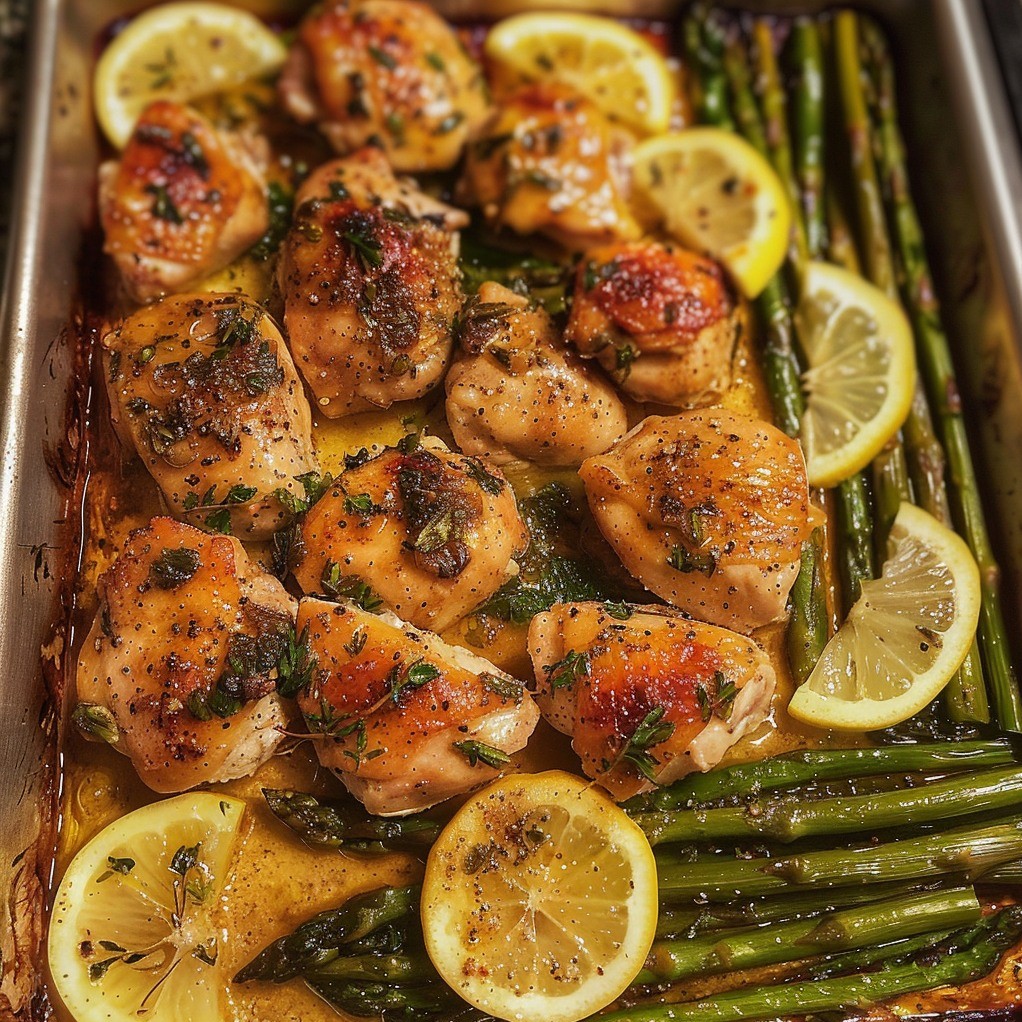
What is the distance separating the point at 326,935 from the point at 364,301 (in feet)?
8.41

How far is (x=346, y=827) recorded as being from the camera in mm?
3748

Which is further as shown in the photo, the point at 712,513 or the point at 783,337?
the point at 783,337

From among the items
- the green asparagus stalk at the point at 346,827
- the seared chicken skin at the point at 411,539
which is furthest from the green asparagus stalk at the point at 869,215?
the green asparagus stalk at the point at 346,827

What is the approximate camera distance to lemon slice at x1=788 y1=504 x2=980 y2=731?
3873 millimetres

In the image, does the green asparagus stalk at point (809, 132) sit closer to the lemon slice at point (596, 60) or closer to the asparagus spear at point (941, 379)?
the asparagus spear at point (941, 379)

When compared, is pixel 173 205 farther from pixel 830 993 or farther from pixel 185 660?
pixel 830 993

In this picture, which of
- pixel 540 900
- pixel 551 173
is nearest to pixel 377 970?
pixel 540 900

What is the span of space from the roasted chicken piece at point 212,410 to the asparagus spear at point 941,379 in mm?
2960

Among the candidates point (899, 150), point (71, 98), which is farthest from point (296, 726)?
point (899, 150)

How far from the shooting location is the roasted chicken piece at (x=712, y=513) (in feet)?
12.5

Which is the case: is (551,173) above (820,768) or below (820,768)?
above

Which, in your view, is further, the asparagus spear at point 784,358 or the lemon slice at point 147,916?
the asparagus spear at point 784,358

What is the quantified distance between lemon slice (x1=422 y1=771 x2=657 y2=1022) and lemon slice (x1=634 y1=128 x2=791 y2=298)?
2.63m

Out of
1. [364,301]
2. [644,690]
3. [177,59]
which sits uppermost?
[177,59]
